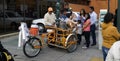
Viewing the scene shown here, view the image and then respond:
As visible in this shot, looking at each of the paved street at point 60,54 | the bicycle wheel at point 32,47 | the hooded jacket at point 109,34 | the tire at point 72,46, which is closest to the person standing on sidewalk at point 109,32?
the hooded jacket at point 109,34

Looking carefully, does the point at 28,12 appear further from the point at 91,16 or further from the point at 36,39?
the point at 36,39

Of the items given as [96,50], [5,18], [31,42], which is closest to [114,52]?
[31,42]

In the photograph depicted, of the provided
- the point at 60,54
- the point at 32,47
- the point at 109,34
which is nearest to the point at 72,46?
the point at 60,54

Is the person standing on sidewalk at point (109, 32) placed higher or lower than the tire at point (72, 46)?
higher

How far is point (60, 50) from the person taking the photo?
40.3 feet

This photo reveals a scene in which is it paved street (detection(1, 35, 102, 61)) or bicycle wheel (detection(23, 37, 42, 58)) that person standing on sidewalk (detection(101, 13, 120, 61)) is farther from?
bicycle wheel (detection(23, 37, 42, 58))

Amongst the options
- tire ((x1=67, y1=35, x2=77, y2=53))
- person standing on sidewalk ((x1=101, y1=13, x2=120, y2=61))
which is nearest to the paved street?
→ tire ((x1=67, y1=35, x2=77, y2=53))

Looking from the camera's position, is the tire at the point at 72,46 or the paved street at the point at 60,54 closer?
the paved street at the point at 60,54

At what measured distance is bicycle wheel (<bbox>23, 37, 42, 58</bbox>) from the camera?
34.8 feet

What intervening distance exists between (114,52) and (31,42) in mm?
6532

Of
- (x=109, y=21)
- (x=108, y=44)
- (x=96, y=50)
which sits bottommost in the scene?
(x=96, y=50)

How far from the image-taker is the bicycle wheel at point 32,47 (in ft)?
34.8

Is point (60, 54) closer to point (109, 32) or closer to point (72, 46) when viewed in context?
point (72, 46)

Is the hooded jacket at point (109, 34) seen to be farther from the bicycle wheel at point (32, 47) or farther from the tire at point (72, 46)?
the tire at point (72, 46)
